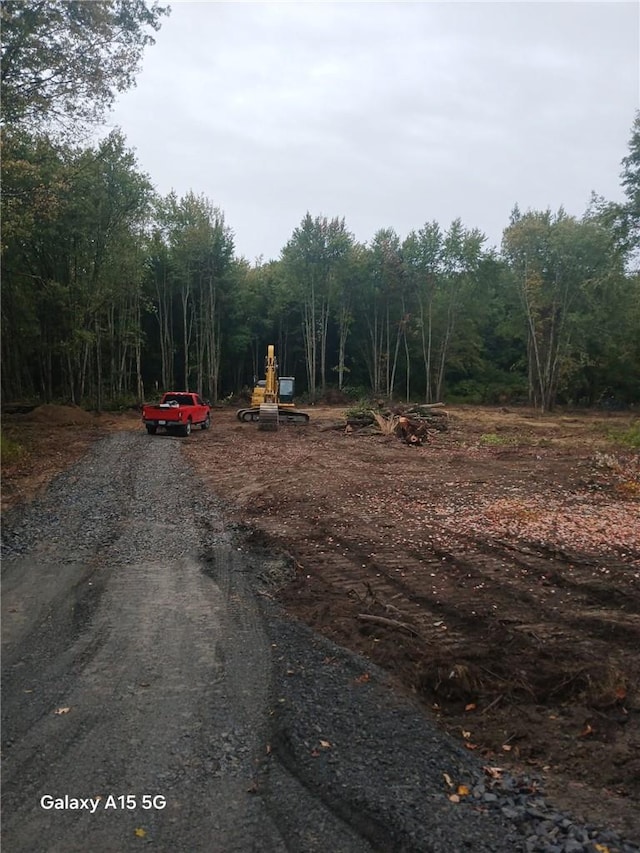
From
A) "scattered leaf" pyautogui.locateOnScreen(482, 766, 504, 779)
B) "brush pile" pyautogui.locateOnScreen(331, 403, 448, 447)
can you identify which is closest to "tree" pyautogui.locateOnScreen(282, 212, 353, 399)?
"brush pile" pyautogui.locateOnScreen(331, 403, 448, 447)

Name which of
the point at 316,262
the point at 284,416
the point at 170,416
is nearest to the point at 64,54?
the point at 170,416

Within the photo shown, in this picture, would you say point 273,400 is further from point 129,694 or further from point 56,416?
point 129,694

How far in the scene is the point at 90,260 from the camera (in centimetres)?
2656

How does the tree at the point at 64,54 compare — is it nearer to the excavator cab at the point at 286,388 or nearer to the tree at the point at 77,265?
the tree at the point at 77,265

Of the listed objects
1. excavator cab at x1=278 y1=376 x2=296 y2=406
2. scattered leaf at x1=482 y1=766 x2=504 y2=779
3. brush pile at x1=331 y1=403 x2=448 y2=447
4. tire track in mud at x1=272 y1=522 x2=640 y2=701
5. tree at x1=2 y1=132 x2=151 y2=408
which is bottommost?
scattered leaf at x1=482 y1=766 x2=504 y2=779

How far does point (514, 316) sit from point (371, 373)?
438 inches

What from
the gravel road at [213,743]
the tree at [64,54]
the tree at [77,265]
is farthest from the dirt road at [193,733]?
the tree at [77,265]

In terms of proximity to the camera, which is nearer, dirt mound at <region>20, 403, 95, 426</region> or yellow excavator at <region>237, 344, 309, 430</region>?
dirt mound at <region>20, 403, 95, 426</region>

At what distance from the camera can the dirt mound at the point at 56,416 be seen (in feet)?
77.5

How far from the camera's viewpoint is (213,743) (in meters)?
3.31

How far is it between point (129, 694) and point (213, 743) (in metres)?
0.80

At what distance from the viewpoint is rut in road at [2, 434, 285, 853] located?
2.72 m

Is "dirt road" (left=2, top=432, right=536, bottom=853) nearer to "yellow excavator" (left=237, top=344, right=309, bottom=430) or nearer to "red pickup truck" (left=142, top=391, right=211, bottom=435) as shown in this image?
"red pickup truck" (left=142, top=391, right=211, bottom=435)

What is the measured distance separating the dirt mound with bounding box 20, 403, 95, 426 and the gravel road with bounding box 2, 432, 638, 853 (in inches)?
757
